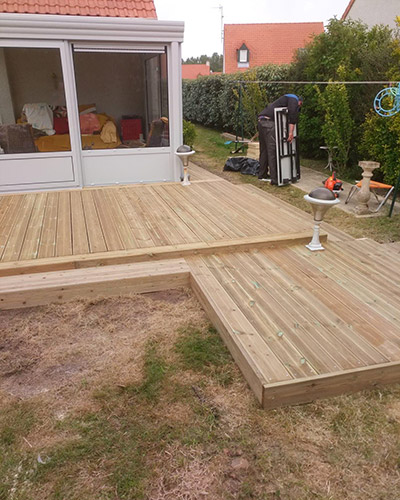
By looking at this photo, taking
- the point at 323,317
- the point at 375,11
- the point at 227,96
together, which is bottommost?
the point at 323,317

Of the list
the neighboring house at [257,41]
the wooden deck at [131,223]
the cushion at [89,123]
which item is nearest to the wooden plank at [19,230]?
the wooden deck at [131,223]

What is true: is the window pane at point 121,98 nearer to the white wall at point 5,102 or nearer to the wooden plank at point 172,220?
the white wall at point 5,102

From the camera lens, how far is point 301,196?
21.9ft

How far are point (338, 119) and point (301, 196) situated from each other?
5.69ft

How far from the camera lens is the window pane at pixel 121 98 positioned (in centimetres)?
567

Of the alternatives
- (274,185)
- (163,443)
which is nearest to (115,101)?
(274,185)

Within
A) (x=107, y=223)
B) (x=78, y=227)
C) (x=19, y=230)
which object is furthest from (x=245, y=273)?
(x=19, y=230)

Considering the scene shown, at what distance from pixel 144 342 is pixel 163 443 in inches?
33.2

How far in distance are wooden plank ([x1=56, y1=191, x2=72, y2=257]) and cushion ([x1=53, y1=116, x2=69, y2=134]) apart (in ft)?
3.23

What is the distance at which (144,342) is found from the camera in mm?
2729

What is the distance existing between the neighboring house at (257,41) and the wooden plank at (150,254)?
83.6ft

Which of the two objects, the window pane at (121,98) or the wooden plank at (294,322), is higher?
the window pane at (121,98)

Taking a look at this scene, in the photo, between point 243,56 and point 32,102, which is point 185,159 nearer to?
Result: point 32,102

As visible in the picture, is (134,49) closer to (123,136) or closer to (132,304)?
(123,136)
